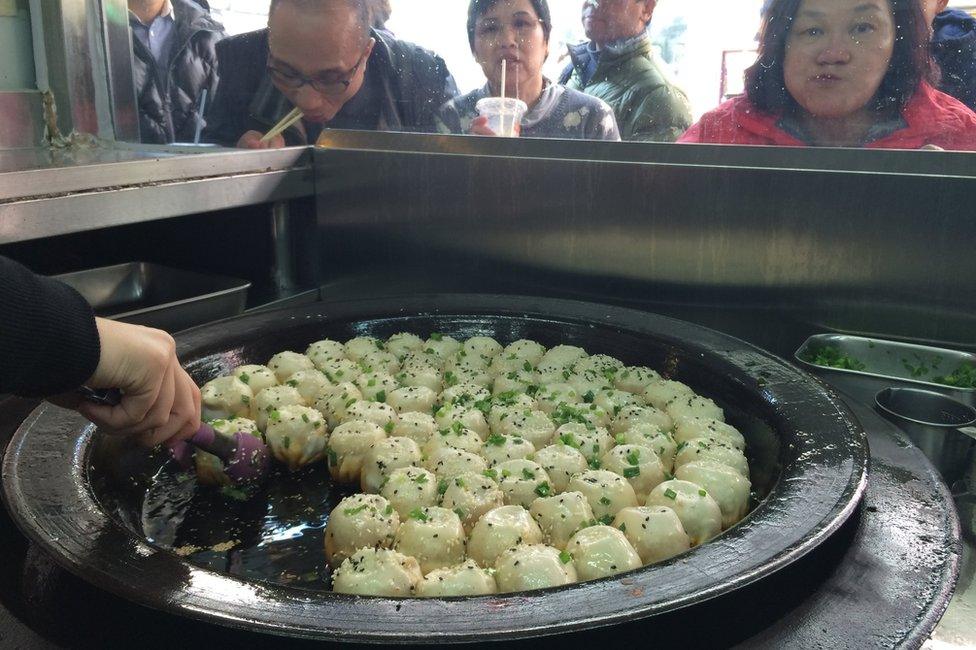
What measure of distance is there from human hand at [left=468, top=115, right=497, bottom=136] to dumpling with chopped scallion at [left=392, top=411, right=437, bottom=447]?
1695 millimetres

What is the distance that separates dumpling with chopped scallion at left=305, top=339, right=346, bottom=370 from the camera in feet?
9.32

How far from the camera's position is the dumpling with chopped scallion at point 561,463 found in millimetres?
2129

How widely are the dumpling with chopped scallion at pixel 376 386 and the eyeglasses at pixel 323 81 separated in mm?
2126

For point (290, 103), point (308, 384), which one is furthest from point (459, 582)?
point (290, 103)

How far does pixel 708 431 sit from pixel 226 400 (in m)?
1.53

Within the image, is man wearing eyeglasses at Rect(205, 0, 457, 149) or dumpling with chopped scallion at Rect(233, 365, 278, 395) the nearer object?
dumpling with chopped scallion at Rect(233, 365, 278, 395)

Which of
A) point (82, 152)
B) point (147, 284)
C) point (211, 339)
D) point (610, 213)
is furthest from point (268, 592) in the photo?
point (82, 152)

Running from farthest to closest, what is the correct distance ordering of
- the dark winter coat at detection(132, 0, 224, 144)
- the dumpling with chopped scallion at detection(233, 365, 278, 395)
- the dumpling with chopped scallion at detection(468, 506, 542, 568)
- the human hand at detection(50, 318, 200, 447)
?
the dark winter coat at detection(132, 0, 224, 144) → the dumpling with chopped scallion at detection(233, 365, 278, 395) → the dumpling with chopped scallion at detection(468, 506, 542, 568) → the human hand at detection(50, 318, 200, 447)

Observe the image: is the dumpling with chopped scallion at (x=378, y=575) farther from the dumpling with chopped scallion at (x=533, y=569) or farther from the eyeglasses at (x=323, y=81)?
the eyeglasses at (x=323, y=81)

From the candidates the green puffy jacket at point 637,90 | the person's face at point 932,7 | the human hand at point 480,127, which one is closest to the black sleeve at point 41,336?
the human hand at point 480,127

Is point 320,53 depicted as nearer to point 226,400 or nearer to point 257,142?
point 257,142

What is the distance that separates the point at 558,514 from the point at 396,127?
2646 millimetres

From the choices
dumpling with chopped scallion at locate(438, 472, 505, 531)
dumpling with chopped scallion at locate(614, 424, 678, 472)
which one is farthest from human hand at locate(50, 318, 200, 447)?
dumpling with chopped scallion at locate(614, 424, 678, 472)

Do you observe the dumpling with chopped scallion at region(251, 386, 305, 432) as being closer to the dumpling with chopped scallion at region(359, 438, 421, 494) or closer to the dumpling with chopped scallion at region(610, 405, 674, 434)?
the dumpling with chopped scallion at region(359, 438, 421, 494)
